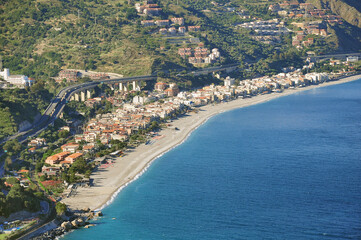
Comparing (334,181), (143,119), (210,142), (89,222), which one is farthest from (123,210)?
(143,119)

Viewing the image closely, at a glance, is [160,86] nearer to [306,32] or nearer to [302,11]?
[306,32]

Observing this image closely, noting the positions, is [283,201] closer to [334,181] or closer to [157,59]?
[334,181]

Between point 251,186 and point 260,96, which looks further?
point 260,96

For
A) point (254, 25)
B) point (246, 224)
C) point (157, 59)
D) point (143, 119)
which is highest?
point (254, 25)

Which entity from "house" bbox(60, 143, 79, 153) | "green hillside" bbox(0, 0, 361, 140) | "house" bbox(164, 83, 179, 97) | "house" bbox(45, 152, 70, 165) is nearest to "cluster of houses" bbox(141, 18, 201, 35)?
"green hillside" bbox(0, 0, 361, 140)

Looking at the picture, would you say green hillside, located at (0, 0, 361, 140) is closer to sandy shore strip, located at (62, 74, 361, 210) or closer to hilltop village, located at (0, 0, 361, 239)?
hilltop village, located at (0, 0, 361, 239)

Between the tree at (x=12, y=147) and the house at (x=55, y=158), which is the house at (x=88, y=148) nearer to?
the house at (x=55, y=158)
